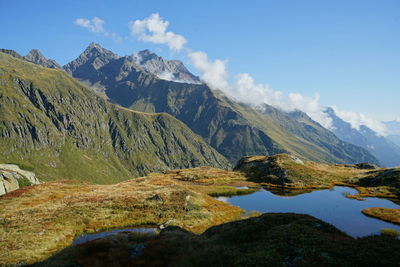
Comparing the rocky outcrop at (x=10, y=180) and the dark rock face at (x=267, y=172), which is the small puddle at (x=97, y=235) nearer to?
the rocky outcrop at (x=10, y=180)

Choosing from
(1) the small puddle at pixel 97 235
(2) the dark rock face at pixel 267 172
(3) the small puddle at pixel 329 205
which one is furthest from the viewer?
(2) the dark rock face at pixel 267 172

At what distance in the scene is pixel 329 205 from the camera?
59.8m

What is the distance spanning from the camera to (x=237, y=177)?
10825cm

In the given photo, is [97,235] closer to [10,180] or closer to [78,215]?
Result: [78,215]

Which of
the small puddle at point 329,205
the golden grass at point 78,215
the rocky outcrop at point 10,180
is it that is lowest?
the rocky outcrop at point 10,180

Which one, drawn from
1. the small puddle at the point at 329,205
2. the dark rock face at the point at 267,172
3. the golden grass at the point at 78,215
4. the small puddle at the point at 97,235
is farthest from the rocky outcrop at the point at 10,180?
the dark rock face at the point at 267,172

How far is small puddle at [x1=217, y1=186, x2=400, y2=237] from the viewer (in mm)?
43375

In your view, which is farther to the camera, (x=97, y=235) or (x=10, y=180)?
(x=10, y=180)

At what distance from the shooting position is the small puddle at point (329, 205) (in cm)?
4338

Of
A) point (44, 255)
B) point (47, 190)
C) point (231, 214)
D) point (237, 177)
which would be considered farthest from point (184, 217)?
point (237, 177)

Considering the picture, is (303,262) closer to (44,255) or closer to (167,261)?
(167,261)

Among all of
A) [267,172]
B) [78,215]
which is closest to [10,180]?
[78,215]

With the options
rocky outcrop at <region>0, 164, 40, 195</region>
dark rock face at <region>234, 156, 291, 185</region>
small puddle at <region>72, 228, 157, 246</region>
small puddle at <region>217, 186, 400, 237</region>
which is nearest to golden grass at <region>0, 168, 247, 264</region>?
small puddle at <region>72, 228, 157, 246</region>

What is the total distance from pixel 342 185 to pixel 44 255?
85200 mm
